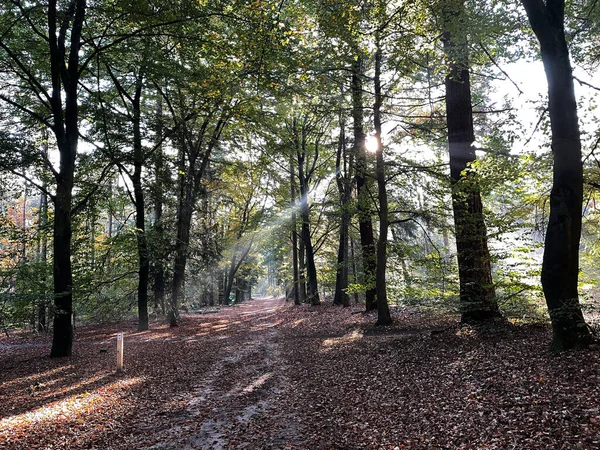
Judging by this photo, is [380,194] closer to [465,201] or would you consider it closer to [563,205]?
[465,201]

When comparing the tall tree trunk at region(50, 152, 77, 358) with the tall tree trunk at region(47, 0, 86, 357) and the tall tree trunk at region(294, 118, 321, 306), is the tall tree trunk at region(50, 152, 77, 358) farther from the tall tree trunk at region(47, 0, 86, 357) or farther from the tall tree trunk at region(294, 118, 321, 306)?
the tall tree trunk at region(294, 118, 321, 306)

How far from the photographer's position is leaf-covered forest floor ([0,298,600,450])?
4422 millimetres

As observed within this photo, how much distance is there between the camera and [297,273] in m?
28.9

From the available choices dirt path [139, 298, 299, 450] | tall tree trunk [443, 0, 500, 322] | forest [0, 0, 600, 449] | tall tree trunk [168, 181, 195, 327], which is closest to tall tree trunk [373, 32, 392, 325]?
forest [0, 0, 600, 449]

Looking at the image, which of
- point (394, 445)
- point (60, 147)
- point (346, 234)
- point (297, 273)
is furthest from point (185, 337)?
point (297, 273)

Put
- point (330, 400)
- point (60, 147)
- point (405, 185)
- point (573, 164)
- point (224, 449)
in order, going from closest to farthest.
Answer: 1. point (224, 449)
2. point (573, 164)
3. point (330, 400)
4. point (60, 147)
5. point (405, 185)

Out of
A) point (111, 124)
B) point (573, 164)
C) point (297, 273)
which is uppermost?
point (111, 124)

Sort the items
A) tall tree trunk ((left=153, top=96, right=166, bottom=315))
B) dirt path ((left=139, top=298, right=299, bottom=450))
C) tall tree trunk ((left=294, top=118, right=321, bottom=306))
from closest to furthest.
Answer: dirt path ((left=139, top=298, right=299, bottom=450))
tall tree trunk ((left=153, top=96, right=166, bottom=315))
tall tree trunk ((left=294, top=118, right=321, bottom=306))

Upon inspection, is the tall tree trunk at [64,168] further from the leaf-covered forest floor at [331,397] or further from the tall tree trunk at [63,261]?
the leaf-covered forest floor at [331,397]

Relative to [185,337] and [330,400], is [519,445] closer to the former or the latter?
[330,400]

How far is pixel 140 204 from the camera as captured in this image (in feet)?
58.4

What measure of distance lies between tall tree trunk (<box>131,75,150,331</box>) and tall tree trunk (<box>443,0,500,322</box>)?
11.2 m

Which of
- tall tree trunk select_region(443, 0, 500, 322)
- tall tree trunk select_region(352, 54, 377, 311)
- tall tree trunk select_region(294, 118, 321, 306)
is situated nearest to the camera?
tall tree trunk select_region(443, 0, 500, 322)

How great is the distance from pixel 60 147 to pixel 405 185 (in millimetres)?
11029
